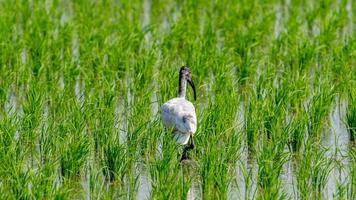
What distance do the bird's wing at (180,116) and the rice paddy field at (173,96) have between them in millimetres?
153

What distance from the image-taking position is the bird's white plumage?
8.32 metres

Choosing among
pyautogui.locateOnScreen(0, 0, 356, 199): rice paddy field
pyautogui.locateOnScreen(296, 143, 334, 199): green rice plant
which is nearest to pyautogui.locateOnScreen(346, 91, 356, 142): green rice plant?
pyautogui.locateOnScreen(0, 0, 356, 199): rice paddy field

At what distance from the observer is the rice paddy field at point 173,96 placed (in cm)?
766

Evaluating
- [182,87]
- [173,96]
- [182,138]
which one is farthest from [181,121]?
[173,96]

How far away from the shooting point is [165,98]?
9.73 m

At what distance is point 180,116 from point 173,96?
1.35 meters

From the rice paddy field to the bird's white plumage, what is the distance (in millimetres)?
143

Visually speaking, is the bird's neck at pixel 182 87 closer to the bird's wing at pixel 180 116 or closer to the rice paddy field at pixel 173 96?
the rice paddy field at pixel 173 96

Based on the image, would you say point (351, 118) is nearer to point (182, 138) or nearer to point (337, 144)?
point (337, 144)

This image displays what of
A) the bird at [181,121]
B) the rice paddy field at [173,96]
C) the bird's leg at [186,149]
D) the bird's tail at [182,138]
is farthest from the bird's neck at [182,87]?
the bird's tail at [182,138]

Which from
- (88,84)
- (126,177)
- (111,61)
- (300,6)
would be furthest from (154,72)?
(300,6)

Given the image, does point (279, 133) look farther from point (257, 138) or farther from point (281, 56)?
point (281, 56)

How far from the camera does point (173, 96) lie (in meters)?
9.75

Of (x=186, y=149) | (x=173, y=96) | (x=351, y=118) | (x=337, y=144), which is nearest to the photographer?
(x=186, y=149)
